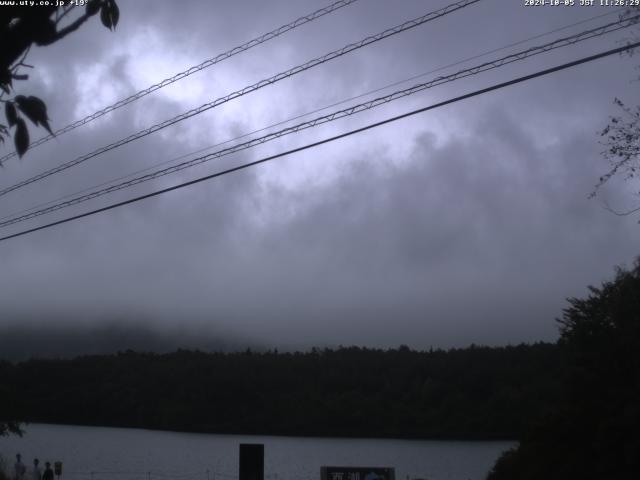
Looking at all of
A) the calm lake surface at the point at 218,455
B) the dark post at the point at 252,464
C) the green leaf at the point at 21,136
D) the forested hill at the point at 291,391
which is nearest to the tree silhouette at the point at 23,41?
the green leaf at the point at 21,136

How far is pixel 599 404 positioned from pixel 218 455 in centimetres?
6112

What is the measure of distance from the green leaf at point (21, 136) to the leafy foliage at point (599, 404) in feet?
61.3

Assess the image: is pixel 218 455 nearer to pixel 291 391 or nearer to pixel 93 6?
pixel 291 391

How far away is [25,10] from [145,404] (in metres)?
121

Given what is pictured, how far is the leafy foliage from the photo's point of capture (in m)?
19.8

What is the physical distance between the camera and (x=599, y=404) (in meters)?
20.8

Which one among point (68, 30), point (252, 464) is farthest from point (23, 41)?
point (252, 464)

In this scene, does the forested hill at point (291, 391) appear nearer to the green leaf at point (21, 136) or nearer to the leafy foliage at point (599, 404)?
the leafy foliage at point (599, 404)

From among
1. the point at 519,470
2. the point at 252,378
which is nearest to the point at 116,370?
the point at 252,378

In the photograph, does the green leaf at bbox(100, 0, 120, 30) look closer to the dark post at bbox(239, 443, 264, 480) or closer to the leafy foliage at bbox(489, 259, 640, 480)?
the dark post at bbox(239, 443, 264, 480)

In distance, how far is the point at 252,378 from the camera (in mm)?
117188

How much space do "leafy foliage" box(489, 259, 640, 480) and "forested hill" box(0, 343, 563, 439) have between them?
59430mm

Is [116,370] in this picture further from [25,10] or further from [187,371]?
[25,10]

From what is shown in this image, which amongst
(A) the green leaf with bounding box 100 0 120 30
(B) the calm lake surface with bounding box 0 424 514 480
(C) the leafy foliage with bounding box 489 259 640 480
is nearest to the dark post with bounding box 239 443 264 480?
(C) the leafy foliage with bounding box 489 259 640 480
